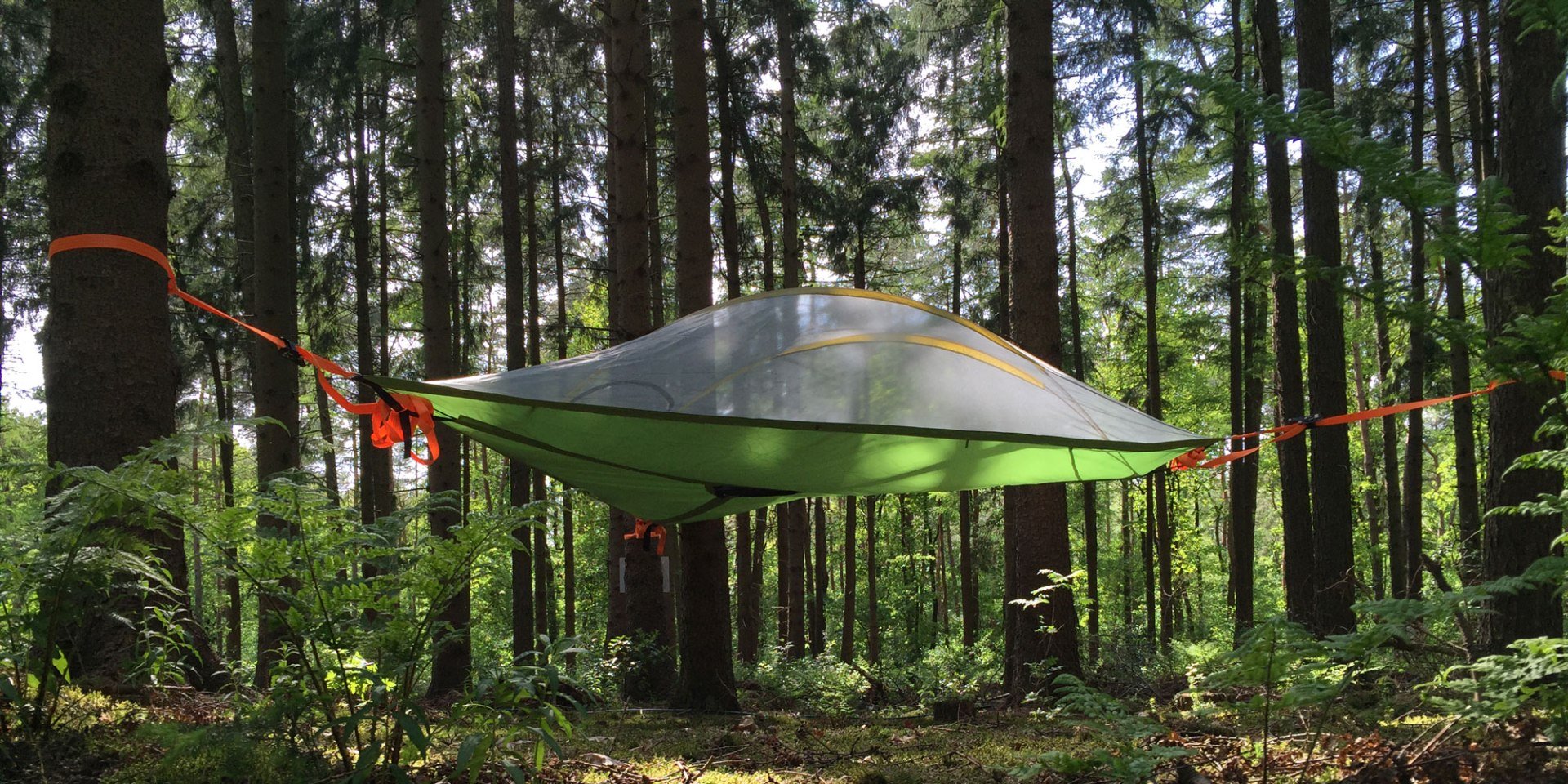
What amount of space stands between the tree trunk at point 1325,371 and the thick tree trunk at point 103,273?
5.89 meters

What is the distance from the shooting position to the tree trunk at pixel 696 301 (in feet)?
15.4

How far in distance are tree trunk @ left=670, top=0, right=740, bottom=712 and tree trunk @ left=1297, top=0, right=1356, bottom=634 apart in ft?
12.0

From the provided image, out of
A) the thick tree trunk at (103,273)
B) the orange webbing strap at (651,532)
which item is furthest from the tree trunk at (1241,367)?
the thick tree trunk at (103,273)

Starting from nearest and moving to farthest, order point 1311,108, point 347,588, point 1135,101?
point 347,588
point 1311,108
point 1135,101

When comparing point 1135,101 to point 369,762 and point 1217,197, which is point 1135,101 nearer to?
point 1217,197

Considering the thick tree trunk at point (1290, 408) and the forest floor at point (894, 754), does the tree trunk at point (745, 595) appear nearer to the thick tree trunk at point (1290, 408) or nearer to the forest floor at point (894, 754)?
the thick tree trunk at point (1290, 408)

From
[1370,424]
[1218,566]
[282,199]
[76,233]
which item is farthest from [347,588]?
[1218,566]

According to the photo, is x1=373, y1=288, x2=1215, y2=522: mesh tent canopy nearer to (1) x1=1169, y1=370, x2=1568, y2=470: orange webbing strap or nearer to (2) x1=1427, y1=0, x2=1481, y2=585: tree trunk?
(1) x1=1169, y1=370, x2=1568, y2=470: orange webbing strap

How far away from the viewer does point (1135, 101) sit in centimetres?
1140

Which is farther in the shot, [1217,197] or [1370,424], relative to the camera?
[1370,424]

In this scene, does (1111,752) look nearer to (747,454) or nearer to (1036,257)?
(747,454)

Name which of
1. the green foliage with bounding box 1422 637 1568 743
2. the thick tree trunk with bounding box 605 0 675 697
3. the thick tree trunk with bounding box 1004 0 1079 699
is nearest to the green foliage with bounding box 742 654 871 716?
the thick tree trunk with bounding box 605 0 675 697

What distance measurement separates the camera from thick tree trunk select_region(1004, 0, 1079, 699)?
15.0ft

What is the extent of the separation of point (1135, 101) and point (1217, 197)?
1660 millimetres
